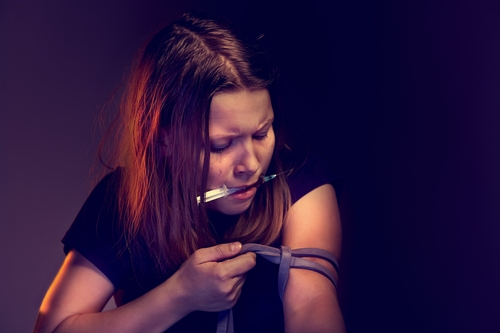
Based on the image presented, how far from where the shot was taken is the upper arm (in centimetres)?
92

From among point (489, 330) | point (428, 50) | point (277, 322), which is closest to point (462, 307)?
point (489, 330)

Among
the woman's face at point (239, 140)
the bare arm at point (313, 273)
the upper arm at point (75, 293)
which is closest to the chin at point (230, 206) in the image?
the woman's face at point (239, 140)

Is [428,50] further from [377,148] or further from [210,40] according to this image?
[210,40]

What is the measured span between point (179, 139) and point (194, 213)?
0.47 feet

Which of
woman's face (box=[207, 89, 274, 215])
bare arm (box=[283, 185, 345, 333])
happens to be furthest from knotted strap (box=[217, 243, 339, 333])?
woman's face (box=[207, 89, 274, 215])

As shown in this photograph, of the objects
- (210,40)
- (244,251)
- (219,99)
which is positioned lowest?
(244,251)

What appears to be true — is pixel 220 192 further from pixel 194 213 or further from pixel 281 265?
pixel 281 265

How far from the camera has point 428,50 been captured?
92cm

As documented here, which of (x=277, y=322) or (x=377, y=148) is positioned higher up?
(x=377, y=148)

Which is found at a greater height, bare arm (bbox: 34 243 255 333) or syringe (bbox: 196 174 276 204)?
syringe (bbox: 196 174 276 204)

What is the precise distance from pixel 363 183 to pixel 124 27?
702 mm

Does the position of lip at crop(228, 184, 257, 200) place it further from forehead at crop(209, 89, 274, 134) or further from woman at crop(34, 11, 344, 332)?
forehead at crop(209, 89, 274, 134)

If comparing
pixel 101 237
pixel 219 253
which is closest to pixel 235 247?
pixel 219 253

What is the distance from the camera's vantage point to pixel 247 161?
2.91ft
